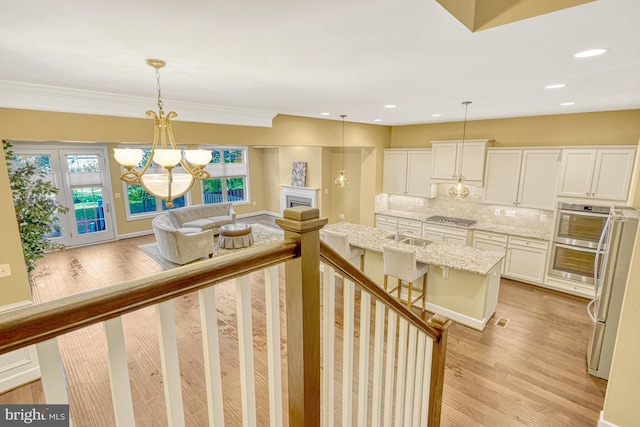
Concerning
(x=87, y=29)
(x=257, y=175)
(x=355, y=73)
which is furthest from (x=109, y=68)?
(x=257, y=175)

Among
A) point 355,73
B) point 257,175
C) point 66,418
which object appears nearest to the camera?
point 66,418

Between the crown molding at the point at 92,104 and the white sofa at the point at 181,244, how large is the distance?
2.71 meters

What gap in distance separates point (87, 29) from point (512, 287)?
6136 mm

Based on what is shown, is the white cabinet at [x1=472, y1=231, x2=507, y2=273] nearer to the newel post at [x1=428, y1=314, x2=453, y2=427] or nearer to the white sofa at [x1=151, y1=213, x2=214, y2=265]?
the newel post at [x1=428, y1=314, x2=453, y2=427]

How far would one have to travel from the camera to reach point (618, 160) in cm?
435

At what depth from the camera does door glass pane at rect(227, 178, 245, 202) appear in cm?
1073

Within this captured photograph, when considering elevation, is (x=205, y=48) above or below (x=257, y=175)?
above

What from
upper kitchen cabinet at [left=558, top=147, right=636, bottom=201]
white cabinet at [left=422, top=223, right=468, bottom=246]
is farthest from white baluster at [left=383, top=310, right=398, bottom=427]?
upper kitchen cabinet at [left=558, top=147, right=636, bottom=201]

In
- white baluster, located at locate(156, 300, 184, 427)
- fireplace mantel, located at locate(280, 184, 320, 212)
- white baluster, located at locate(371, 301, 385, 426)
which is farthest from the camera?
fireplace mantel, located at locate(280, 184, 320, 212)

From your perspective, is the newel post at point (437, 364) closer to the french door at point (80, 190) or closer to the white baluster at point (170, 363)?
the white baluster at point (170, 363)

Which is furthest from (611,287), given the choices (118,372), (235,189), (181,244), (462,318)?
(235,189)

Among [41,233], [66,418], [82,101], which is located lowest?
[41,233]

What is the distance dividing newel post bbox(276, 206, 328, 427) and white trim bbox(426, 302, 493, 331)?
11.6 feet

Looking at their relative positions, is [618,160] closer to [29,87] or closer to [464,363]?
[464,363]
